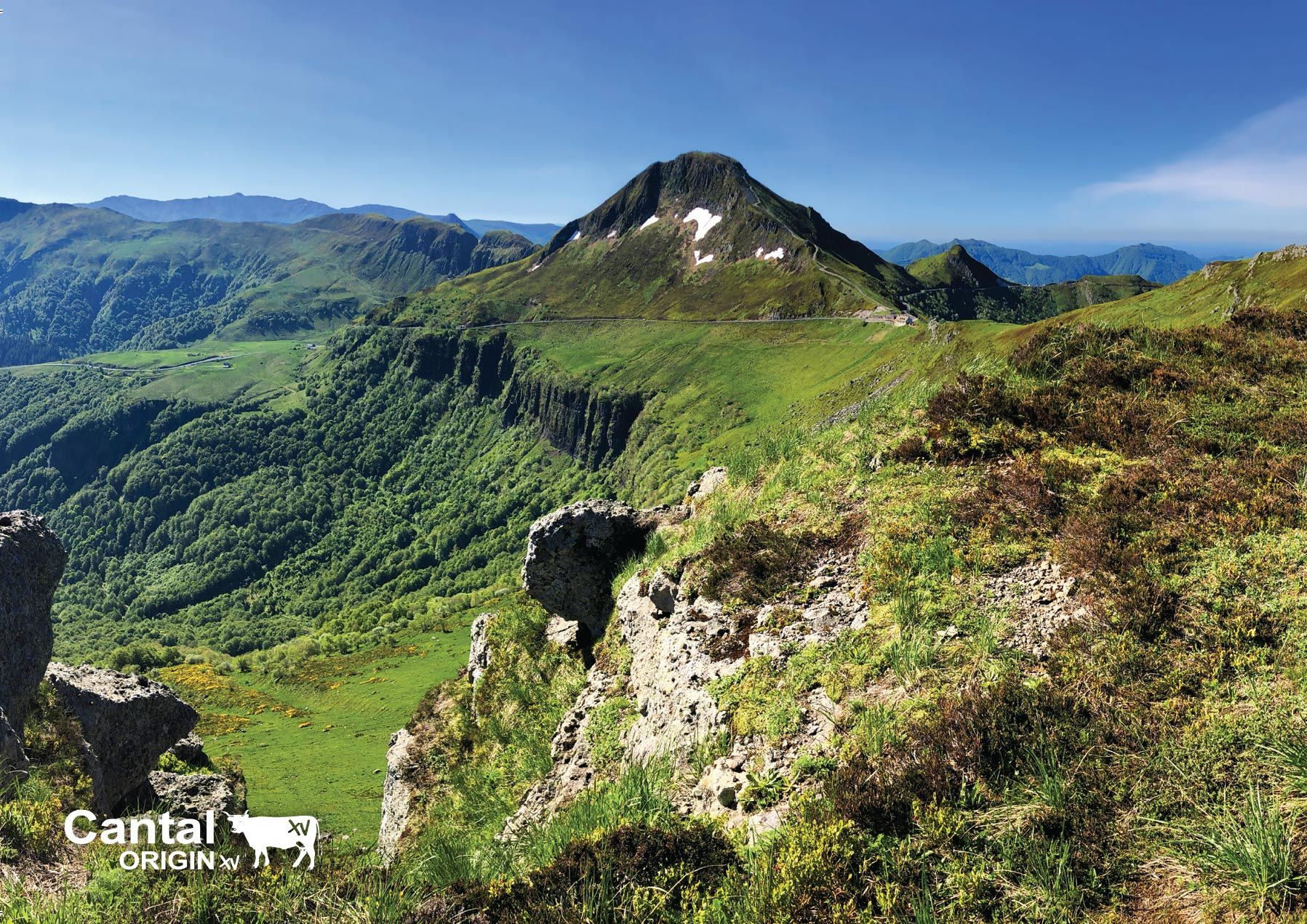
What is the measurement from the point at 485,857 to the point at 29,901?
4.37 m

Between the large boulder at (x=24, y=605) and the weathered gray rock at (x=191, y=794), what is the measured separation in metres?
4.34

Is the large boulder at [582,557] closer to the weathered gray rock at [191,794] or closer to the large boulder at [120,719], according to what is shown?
the weathered gray rock at [191,794]

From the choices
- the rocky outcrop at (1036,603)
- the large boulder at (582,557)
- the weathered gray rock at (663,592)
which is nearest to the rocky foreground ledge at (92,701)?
the large boulder at (582,557)

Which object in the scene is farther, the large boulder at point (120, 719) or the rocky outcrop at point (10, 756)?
the large boulder at point (120, 719)

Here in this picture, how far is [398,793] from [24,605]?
12905 millimetres

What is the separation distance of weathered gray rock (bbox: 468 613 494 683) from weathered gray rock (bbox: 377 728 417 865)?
2.77m

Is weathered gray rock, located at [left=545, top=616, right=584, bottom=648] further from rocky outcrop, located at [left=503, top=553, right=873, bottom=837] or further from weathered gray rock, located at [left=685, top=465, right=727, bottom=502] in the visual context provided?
weathered gray rock, located at [left=685, top=465, right=727, bottom=502]

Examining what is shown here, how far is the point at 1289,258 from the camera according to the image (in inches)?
2141

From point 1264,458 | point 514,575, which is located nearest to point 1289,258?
point 1264,458

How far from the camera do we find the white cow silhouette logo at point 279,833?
7.70 metres

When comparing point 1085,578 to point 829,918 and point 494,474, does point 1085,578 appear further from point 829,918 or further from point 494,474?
point 494,474

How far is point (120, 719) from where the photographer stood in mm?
20172

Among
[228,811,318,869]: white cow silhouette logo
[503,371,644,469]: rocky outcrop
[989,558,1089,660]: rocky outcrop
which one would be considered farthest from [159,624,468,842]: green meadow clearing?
[503,371,644,469]: rocky outcrop

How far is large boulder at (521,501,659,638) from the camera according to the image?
18.3 metres
